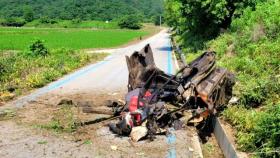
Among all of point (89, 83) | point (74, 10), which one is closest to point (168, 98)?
point (89, 83)

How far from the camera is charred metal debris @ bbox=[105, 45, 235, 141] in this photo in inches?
381

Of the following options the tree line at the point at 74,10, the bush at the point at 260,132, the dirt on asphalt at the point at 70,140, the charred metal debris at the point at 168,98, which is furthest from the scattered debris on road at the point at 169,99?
the tree line at the point at 74,10

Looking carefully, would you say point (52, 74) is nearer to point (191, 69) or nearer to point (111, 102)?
point (111, 102)

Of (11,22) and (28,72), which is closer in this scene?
(28,72)

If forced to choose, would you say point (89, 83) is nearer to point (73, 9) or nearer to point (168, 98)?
point (168, 98)

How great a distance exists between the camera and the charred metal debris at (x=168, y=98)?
31.8ft

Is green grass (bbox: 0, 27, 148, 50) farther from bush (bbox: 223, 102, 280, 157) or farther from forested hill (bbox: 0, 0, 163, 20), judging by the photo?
forested hill (bbox: 0, 0, 163, 20)

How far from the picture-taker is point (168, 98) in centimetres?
1156

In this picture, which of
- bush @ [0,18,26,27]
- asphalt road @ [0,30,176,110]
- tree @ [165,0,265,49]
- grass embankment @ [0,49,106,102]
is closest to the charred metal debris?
asphalt road @ [0,30,176,110]

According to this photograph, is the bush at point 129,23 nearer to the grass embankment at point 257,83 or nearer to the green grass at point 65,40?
the green grass at point 65,40

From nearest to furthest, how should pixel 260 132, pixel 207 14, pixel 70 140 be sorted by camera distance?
pixel 260 132 → pixel 70 140 → pixel 207 14

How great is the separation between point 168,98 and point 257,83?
7.56ft

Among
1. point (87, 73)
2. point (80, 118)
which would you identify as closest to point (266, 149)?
point (80, 118)

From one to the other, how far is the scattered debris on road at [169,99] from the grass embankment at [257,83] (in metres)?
0.66
